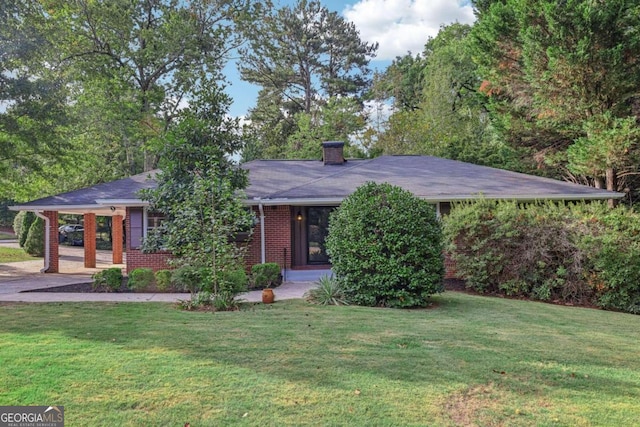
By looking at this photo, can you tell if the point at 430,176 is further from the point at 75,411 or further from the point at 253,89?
the point at 253,89

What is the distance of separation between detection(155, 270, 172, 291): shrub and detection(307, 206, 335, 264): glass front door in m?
4.27

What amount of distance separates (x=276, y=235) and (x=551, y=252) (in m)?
6.89

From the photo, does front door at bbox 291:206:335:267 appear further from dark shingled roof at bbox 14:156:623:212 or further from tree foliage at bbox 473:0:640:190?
tree foliage at bbox 473:0:640:190

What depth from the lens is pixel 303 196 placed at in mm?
11312

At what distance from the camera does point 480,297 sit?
9164 millimetres

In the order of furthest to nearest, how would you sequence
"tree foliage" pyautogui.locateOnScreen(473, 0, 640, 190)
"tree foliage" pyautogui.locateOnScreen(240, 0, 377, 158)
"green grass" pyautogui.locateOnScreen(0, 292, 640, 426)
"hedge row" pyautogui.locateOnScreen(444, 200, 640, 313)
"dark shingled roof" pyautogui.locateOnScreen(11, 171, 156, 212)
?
"tree foliage" pyautogui.locateOnScreen(240, 0, 377, 158)
"dark shingled roof" pyautogui.locateOnScreen(11, 171, 156, 212)
"tree foliage" pyautogui.locateOnScreen(473, 0, 640, 190)
"hedge row" pyautogui.locateOnScreen(444, 200, 640, 313)
"green grass" pyautogui.locateOnScreen(0, 292, 640, 426)

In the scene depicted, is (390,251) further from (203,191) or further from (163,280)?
(163,280)

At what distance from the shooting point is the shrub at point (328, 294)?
25.8ft

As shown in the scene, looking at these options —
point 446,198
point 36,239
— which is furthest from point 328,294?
point 36,239

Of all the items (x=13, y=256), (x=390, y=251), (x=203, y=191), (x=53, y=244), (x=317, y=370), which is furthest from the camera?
(x=13, y=256)

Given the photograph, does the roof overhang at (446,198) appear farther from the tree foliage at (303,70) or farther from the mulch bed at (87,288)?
the tree foliage at (303,70)

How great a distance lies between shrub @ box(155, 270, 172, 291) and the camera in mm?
9734

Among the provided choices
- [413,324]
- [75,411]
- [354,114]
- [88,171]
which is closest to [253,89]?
[354,114]

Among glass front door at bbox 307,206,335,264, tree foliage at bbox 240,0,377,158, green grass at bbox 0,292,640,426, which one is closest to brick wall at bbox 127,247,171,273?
glass front door at bbox 307,206,335,264
